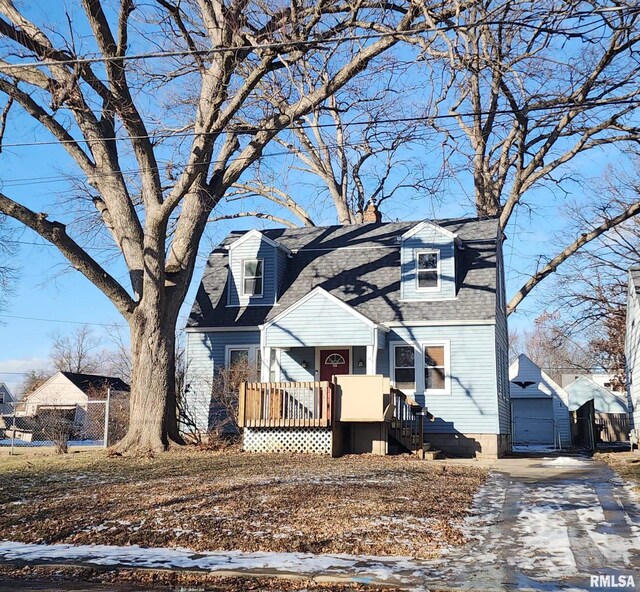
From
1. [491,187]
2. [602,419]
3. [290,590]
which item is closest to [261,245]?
[491,187]

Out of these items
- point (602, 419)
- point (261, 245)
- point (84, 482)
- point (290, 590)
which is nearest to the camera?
point (290, 590)

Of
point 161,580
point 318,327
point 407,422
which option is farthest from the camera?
point 318,327

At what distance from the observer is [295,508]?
8.88 meters

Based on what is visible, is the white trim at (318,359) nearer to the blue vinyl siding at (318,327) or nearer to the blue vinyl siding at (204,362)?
the blue vinyl siding at (318,327)

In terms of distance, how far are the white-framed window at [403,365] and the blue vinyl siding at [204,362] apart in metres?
4.24

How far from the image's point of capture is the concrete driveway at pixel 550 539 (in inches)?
233

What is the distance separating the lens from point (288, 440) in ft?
56.5

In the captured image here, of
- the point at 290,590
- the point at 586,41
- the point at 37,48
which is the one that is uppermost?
the point at 37,48

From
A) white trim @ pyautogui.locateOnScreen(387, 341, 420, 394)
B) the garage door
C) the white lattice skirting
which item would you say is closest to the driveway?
the white lattice skirting

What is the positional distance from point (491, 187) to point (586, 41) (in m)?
16.2

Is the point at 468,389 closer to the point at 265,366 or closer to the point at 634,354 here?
the point at 265,366

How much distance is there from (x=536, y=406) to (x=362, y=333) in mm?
18135

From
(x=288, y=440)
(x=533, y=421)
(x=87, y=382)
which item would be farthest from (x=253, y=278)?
(x=87, y=382)

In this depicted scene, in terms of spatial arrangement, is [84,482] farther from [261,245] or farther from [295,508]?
[261,245]
